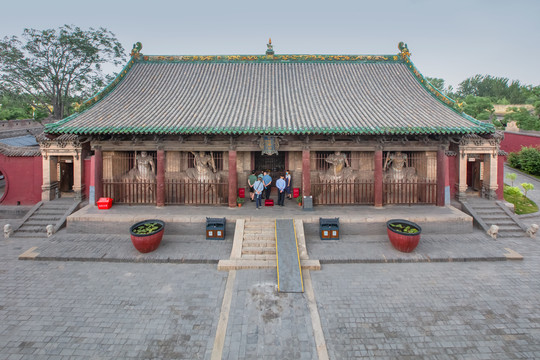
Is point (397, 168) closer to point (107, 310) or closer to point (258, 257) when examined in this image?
point (258, 257)

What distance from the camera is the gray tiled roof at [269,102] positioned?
1108 cm

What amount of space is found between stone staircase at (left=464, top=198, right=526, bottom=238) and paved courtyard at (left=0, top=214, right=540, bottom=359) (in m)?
2.51

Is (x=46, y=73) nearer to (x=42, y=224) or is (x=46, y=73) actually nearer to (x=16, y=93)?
(x=16, y=93)

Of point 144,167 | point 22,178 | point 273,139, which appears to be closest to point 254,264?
point 273,139

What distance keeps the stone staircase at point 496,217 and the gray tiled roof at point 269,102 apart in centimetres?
355

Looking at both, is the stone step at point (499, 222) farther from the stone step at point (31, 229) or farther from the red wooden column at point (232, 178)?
the stone step at point (31, 229)

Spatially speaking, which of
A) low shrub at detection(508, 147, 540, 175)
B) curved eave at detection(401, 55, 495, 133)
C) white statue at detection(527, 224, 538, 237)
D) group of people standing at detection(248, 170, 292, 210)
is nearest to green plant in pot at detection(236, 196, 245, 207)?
group of people standing at detection(248, 170, 292, 210)

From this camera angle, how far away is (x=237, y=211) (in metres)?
12.1

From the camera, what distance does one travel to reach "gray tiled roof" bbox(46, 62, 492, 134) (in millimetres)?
11078

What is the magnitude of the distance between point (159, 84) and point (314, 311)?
44.3 feet

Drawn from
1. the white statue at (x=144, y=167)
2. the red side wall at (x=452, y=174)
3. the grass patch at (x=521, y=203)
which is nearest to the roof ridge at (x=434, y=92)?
the red side wall at (x=452, y=174)

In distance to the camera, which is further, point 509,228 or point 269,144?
point 269,144

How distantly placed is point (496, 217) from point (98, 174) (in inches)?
647

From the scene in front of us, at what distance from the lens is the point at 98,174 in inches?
492
